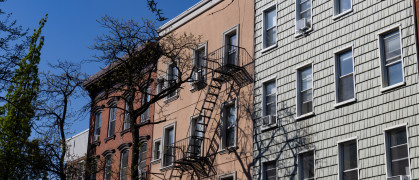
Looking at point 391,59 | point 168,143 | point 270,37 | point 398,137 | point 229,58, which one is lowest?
point 398,137

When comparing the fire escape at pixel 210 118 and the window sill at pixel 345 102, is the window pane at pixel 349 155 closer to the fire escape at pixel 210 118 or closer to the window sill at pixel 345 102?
the window sill at pixel 345 102

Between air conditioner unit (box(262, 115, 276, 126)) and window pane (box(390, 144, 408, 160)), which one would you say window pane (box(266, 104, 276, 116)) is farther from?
window pane (box(390, 144, 408, 160))

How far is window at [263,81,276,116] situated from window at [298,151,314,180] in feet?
9.22

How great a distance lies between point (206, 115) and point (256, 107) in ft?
11.8

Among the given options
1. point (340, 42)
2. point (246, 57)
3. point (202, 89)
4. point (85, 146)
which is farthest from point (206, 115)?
point (85, 146)

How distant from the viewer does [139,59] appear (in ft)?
97.6

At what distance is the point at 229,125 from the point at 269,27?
448cm

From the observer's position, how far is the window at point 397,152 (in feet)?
63.4

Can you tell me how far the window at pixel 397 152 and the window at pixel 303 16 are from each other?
6.07 m

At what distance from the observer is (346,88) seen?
72.7ft

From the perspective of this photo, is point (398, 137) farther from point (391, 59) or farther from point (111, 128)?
point (111, 128)

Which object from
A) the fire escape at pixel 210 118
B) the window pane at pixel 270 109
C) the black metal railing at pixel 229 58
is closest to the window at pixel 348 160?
the window pane at pixel 270 109

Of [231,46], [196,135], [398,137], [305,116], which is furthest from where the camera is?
[231,46]

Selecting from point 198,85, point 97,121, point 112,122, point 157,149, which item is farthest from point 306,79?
point 97,121
